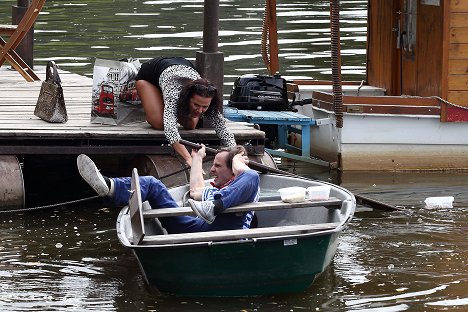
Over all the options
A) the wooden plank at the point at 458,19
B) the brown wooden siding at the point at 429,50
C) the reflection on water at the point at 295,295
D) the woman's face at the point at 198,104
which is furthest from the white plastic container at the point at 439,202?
the woman's face at the point at 198,104

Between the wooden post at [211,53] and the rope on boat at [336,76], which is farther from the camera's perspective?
the rope on boat at [336,76]

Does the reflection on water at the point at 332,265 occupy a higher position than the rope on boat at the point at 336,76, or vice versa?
the rope on boat at the point at 336,76

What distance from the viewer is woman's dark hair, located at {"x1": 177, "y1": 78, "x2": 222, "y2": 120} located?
11133 mm

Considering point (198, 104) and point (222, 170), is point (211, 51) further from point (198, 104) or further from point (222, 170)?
point (222, 170)

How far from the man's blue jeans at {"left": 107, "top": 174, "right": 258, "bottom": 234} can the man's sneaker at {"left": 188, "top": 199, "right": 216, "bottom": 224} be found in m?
0.14

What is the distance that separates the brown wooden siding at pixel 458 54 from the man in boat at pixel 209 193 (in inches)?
184

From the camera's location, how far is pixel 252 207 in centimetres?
939

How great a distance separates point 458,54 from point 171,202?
5.11m

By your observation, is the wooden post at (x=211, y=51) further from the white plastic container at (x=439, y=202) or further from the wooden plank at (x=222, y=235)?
the wooden plank at (x=222, y=235)

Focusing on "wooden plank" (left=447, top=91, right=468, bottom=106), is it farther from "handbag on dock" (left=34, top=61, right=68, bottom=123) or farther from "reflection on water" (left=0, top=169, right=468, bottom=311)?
"handbag on dock" (left=34, top=61, right=68, bottom=123)

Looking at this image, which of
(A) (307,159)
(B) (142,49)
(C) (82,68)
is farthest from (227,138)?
(B) (142,49)

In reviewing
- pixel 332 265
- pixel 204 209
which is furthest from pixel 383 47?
pixel 204 209

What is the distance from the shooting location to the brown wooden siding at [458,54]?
535 inches

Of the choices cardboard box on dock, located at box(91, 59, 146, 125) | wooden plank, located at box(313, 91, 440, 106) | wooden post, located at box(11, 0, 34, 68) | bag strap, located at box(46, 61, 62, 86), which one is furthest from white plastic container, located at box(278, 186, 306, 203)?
wooden post, located at box(11, 0, 34, 68)
